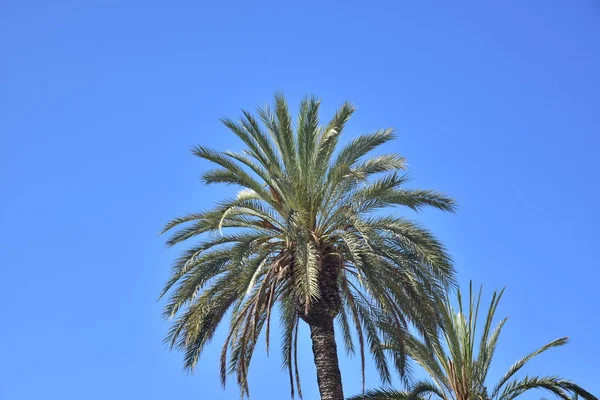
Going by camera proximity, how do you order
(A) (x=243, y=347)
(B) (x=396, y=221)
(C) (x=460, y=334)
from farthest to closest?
(C) (x=460, y=334)
(B) (x=396, y=221)
(A) (x=243, y=347)

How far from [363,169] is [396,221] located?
162cm

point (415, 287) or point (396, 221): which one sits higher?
point (396, 221)

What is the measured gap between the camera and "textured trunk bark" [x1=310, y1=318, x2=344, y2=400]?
1795 cm

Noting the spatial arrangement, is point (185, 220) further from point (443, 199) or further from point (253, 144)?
point (443, 199)

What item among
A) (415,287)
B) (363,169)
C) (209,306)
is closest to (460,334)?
(415,287)

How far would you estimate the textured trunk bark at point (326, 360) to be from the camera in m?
18.0

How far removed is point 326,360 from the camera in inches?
717

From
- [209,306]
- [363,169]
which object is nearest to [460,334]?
[363,169]

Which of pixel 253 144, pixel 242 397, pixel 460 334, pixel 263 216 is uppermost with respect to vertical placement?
pixel 253 144

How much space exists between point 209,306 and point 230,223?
2.13 meters

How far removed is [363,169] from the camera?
1912 cm

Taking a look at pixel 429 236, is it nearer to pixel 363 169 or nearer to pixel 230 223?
pixel 363 169

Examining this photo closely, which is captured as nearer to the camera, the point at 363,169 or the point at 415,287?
the point at 415,287

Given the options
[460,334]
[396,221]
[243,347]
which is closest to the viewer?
[243,347]
